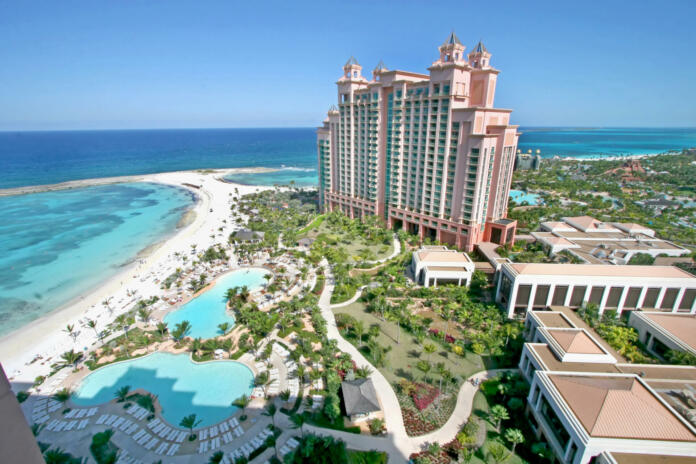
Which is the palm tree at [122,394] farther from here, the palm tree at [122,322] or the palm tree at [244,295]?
the palm tree at [244,295]

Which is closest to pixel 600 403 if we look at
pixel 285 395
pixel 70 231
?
pixel 285 395

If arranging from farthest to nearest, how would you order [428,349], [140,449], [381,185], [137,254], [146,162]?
[146,162], [381,185], [137,254], [428,349], [140,449]

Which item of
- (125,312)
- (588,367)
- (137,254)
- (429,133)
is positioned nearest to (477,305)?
(588,367)

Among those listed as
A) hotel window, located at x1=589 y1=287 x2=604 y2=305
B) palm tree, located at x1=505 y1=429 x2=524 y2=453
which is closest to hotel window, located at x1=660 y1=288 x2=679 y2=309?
hotel window, located at x1=589 y1=287 x2=604 y2=305

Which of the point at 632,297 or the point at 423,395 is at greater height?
the point at 632,297

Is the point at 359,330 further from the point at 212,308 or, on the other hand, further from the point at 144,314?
the point at 144,314

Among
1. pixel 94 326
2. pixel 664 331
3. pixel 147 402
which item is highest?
pixel 664 331

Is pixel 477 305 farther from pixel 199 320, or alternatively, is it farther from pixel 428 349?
pixel 199 320
